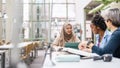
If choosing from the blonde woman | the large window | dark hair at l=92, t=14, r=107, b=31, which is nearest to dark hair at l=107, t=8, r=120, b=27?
dark hair at l=92, t=14, r=107, b=31

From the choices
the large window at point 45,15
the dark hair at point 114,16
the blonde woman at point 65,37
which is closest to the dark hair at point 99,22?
the dark hair at point 114,16

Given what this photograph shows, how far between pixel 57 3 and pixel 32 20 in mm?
2100

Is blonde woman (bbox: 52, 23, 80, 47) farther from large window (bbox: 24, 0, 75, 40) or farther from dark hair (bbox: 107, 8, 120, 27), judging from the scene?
large window (bbox: 24, 0, 75, 40)

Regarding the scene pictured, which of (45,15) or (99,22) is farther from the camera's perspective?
(45,15)

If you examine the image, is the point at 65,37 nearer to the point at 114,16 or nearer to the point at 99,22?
the point at 99,22

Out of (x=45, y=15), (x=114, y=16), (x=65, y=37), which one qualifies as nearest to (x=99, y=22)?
(x=114, y=16)

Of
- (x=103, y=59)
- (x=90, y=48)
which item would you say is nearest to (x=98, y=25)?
(x=90, y=48)

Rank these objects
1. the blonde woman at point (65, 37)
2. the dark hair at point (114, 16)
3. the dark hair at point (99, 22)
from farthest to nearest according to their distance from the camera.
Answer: the blonde woman at point (65, 37)
the dark hair at point (99, 22)
the dark hair at point (114, 16)

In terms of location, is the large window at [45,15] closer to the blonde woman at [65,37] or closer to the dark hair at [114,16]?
the blonde woman at [65,37]

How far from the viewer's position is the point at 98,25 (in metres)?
2.83

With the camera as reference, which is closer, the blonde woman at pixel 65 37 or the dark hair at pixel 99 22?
the dark hair at pixel 99 22

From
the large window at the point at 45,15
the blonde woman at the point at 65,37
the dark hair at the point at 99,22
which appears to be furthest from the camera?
the large window at the point at 45,15

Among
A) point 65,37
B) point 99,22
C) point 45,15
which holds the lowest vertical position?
point 65,37

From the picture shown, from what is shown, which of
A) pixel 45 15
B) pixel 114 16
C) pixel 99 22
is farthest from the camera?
pixel 45 15
